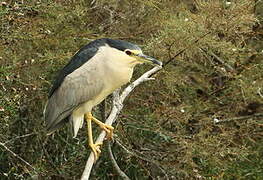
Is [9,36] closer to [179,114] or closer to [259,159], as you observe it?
[179,114]

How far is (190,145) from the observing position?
283 cm

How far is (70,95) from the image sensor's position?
2324 millimetres

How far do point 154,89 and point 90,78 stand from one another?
42.9 inches

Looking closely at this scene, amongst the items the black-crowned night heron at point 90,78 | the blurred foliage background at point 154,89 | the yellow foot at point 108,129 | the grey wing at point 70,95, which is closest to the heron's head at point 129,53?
the black-crowned night heron at point 90,78

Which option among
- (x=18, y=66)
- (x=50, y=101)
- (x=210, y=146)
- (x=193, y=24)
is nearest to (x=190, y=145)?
(x=210, y=146)

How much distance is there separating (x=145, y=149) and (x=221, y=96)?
84 centimetres

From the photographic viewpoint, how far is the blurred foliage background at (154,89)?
107 inches

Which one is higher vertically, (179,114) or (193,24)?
(193,24)

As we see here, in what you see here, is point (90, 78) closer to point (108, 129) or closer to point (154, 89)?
point (108, 129)

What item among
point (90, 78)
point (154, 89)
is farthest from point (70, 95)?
point (154, 89)

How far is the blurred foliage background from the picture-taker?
2727mm

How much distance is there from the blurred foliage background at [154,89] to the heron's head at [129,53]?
534mm

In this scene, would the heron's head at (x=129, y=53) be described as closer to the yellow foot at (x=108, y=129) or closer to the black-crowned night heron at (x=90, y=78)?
the black-crowned night heron at (x=90, y=78)

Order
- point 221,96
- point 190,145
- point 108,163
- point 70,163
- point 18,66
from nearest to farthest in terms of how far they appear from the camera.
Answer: point 18,66
point 190,145
point 70,163
point 108,163
point 221,96
